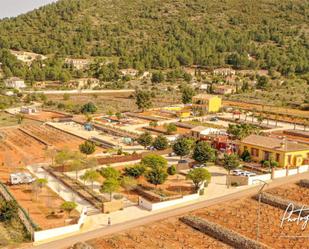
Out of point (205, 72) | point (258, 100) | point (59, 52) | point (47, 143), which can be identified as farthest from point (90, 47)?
point (47, 143)

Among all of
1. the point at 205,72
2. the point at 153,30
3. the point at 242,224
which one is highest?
the point at 153,30

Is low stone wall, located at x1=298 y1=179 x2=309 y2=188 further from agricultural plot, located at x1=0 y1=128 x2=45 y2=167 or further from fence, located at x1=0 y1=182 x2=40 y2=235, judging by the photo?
agricultural plot, located at x1=0 y1=128 x2=45 y2=167

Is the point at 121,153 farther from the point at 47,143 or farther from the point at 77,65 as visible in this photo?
the point at 77,65

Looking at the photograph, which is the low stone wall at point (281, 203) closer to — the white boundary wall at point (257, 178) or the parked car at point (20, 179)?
the white boundary wall at point (257, 178)

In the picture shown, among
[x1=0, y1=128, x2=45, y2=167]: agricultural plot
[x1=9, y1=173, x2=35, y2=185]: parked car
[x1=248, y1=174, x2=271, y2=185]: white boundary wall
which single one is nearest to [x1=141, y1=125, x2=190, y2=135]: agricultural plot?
[x1=0, y1=128, x2=45, y2=167]: agricultural plot

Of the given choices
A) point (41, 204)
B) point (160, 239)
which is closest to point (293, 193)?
point (160, 239)

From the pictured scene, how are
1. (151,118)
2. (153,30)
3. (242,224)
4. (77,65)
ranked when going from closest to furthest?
(242,224)
(151,118)
(77,65)
(153,30)

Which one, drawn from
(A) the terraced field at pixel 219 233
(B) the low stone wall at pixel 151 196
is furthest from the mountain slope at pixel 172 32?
(A) the terraced field at pixel 219 233
